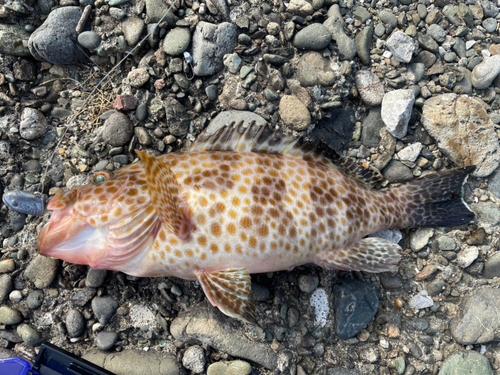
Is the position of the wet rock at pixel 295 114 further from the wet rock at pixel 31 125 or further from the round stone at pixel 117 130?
the wet rock at pixel 31 125

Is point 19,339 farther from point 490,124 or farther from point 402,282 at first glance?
point 490,124

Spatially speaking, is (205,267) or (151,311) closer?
(205,267)

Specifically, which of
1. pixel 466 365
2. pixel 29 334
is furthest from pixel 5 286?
pixel 466 365

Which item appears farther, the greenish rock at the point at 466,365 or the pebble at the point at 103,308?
the greenish rock at the point at 466,365

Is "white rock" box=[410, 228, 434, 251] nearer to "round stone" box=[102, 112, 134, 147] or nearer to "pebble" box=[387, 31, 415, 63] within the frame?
"pebble" box=[387, 31, 415, 63]

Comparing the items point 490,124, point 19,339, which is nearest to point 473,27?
point 490,124

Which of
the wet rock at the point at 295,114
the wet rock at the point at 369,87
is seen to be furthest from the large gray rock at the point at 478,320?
the wet rock at the point at 295,114

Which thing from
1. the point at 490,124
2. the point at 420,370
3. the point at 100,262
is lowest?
the point at 420,370
